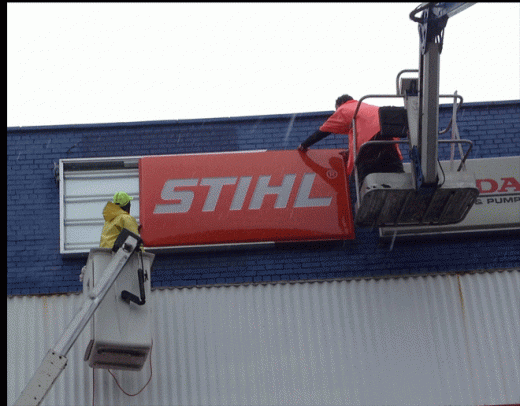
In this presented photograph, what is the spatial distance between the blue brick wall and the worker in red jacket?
107 cm

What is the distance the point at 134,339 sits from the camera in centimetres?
1008

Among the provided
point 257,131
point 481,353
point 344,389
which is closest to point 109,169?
point 257,131

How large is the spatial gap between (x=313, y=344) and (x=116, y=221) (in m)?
3.14

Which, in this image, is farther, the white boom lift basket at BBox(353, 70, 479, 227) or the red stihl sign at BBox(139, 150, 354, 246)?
the red stihl sign at BBox(139, 150, 354, 246)

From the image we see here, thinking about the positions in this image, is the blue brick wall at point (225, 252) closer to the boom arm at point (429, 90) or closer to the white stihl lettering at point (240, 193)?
the white stihl lettering at point (240, 193)

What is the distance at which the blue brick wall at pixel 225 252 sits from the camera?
40.5 ft

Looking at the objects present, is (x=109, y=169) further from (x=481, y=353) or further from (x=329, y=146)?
(x=481, y=353)

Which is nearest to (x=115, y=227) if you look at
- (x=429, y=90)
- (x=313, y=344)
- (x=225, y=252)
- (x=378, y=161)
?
(x=225, y=252)

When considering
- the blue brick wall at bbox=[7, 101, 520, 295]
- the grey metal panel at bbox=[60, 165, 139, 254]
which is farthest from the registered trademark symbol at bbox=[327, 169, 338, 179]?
the grey metal panel at bbox=[60, 165, 139, 254]

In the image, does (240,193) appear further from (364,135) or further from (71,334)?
(71,334)

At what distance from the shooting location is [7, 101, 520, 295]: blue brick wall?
1234 centimetres

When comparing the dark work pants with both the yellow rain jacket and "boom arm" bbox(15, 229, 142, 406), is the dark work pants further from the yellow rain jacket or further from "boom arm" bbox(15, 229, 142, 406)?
"boom arm" bbox(15, 229, 142, 406)

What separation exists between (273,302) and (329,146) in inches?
114

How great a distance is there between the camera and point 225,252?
12.5m
